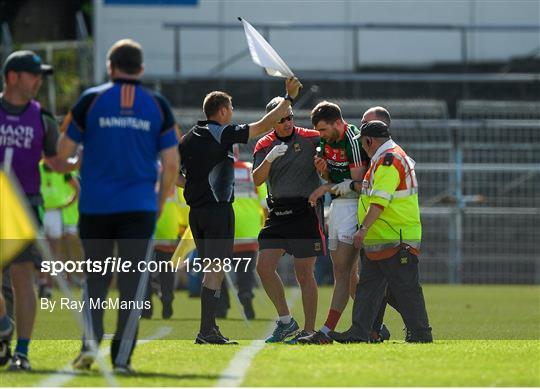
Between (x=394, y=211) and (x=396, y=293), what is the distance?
0.68 meters

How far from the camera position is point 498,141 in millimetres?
28297

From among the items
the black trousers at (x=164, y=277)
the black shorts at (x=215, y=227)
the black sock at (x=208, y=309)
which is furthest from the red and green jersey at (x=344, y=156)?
the black trousers at (x=164, y=277)

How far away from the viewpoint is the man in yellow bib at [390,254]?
12328 millimetres

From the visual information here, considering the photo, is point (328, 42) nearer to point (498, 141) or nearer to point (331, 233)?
point (498, 141)

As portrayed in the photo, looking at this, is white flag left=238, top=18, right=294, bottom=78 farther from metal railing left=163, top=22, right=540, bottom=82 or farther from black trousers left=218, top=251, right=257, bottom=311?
metal railing left=163, top=22, right=540, bottom=82

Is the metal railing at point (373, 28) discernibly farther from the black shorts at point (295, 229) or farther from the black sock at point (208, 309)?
the black sock at point (208, 309)

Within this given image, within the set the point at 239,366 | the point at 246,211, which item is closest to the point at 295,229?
the point at 239,366

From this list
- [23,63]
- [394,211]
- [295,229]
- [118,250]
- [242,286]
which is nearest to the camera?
[118,250]

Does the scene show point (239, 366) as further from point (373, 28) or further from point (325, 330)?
point (373, 28)

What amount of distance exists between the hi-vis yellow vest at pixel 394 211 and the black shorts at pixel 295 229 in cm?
60

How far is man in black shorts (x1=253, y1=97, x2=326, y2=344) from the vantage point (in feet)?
42.3

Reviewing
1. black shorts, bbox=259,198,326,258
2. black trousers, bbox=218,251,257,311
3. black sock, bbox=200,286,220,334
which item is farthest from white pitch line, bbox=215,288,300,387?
black trousers, bbox=218,251,257,311

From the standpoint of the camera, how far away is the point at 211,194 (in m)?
12.4

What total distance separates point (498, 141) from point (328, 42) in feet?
22.5
